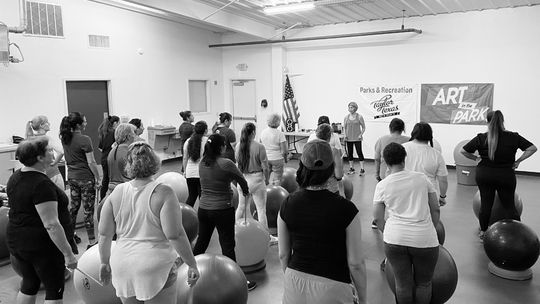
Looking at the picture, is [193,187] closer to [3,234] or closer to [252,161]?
[252,161]

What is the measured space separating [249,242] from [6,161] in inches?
207

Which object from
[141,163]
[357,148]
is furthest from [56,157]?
[357,148]

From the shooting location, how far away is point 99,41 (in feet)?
31.9

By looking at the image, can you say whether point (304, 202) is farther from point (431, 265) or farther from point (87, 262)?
point (87, 262)

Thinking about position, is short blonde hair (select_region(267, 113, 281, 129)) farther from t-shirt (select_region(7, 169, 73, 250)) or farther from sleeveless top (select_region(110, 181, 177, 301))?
sleeveless top (select_region(110, 181, 177, 301))

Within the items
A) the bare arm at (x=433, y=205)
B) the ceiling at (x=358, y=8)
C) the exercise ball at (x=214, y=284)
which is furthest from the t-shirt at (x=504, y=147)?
the ceiling at (x=358, y=8)

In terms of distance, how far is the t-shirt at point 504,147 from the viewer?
14.7ft

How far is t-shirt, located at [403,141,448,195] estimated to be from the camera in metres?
3.94

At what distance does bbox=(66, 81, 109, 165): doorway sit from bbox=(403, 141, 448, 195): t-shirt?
7.67 m

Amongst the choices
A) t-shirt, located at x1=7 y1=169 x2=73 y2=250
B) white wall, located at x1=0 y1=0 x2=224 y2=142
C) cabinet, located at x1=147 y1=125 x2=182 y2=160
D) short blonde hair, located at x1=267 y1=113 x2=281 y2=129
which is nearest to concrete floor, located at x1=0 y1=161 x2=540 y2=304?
t-shirt, located at x1=7 y1=169 x2=73 y2=250

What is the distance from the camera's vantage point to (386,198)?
2.97m

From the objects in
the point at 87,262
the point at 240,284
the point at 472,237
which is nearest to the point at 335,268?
the point at 240,284

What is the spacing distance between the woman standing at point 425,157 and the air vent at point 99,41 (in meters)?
7.91

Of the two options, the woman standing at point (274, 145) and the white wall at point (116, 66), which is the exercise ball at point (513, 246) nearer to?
the woman standing at point (274, 145)
